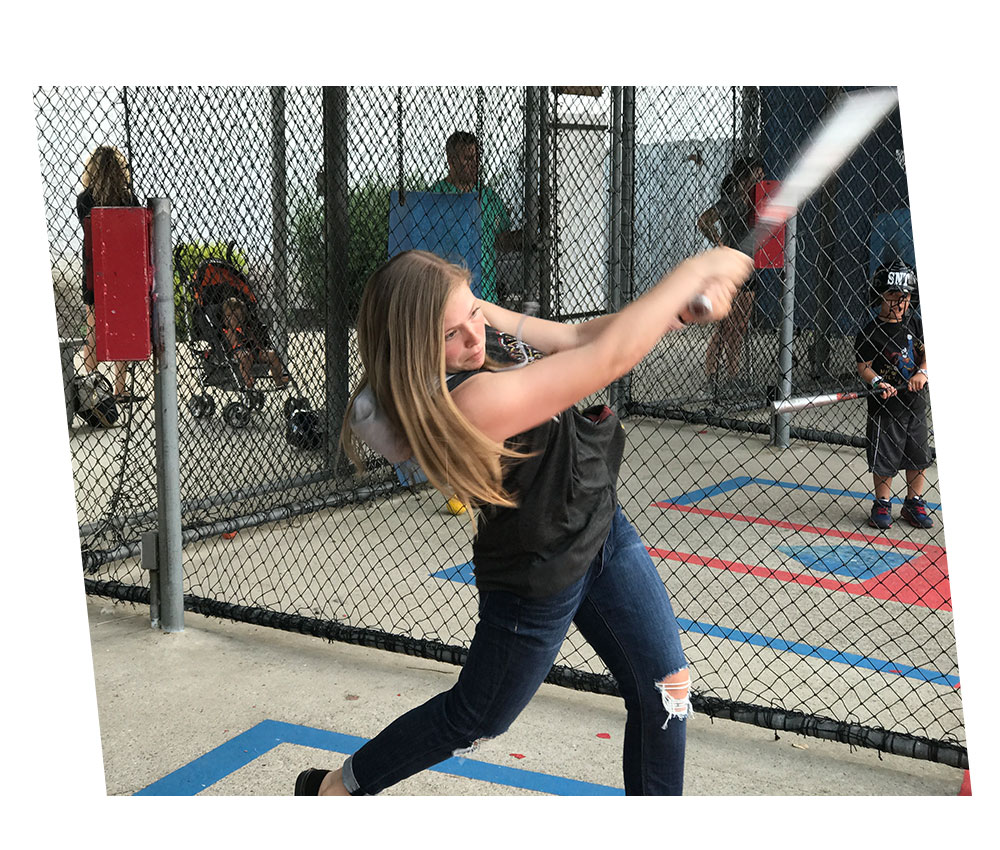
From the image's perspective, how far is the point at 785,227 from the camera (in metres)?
6.65

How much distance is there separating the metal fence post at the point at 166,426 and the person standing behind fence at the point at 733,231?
381 centimetres

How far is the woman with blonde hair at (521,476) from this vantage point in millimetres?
2078

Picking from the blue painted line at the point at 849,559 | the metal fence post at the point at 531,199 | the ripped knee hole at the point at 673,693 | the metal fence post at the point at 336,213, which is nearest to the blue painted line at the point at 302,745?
the ripped knee hole at the point at 673,693

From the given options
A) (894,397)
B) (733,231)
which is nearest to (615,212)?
(733,231)

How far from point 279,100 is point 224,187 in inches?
27.4

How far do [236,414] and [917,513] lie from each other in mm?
4218

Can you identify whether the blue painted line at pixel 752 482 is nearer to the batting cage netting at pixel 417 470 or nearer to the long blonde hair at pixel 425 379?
the batting cage netting at pixel 417 470

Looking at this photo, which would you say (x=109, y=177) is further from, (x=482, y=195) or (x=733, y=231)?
(x=733, y=231)

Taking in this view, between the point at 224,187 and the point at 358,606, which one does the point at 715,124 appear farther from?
the point at 358,606

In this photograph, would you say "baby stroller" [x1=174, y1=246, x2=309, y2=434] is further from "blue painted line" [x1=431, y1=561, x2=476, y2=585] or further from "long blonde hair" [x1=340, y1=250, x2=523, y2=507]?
"long blonde hair" [x1=340, y1=250, x2=523, y2=507]

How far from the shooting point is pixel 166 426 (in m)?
3.94

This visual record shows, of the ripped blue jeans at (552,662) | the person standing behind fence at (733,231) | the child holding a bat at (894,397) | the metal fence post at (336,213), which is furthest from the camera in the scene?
the person standing behind fence at (733,231)

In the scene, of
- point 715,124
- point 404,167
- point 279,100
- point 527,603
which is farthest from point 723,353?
point 527,603

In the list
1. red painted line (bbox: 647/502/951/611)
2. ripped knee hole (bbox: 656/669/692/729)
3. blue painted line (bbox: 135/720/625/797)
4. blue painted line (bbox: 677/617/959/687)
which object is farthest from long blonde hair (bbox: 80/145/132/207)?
ripped knee hole (bbox: 656/669/692/729)
